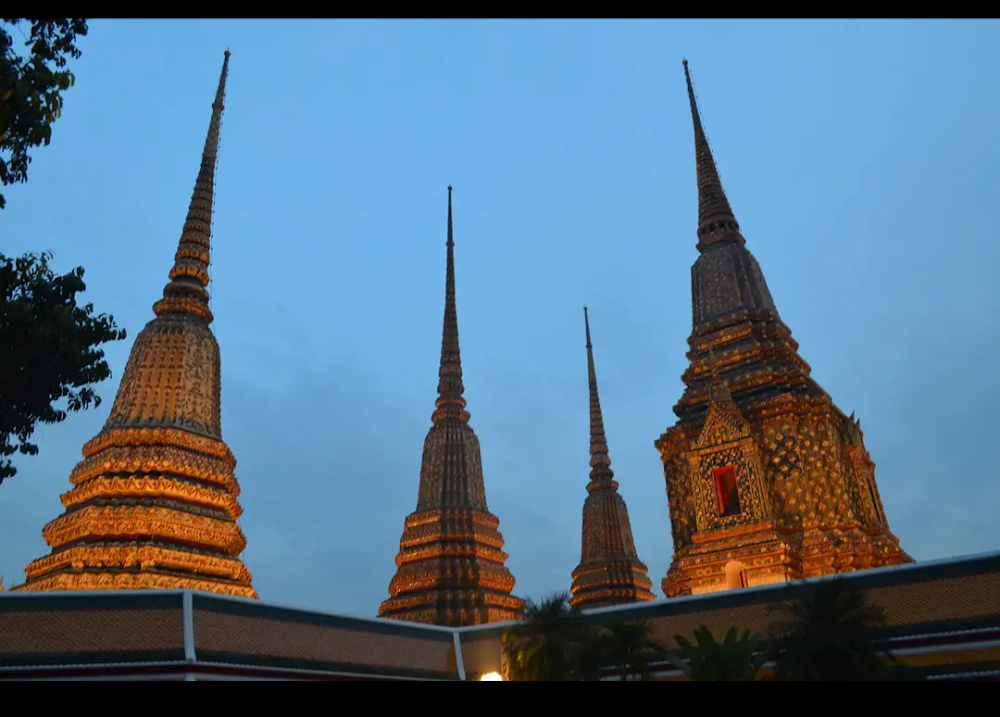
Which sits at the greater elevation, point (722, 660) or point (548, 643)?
point (548, 643)

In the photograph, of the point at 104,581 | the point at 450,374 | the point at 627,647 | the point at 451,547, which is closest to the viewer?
the point at 627,647

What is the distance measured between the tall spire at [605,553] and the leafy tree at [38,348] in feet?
65.2

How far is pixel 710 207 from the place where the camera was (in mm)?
23578

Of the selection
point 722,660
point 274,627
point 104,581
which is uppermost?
point 104,581

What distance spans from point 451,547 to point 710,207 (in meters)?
13.5

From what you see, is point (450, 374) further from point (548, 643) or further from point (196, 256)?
point (548, 643)

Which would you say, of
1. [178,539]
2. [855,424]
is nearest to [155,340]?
[178,539]

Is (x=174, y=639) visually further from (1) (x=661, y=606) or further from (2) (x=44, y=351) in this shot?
(1) (x=661, y=606)

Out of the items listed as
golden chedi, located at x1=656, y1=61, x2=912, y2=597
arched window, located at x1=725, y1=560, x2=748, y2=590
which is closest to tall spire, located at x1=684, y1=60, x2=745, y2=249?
golden chedi, located at x1=656, y1=61, x2=912, y2=597

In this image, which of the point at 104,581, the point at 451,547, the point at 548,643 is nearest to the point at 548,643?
the point at 548,643

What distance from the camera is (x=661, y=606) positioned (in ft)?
46.5

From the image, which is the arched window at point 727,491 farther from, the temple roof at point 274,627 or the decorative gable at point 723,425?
the temple roof at point 274,627

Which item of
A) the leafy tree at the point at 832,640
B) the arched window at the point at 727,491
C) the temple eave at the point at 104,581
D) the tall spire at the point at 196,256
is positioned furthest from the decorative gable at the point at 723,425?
the tall spire at the point at 196,256
